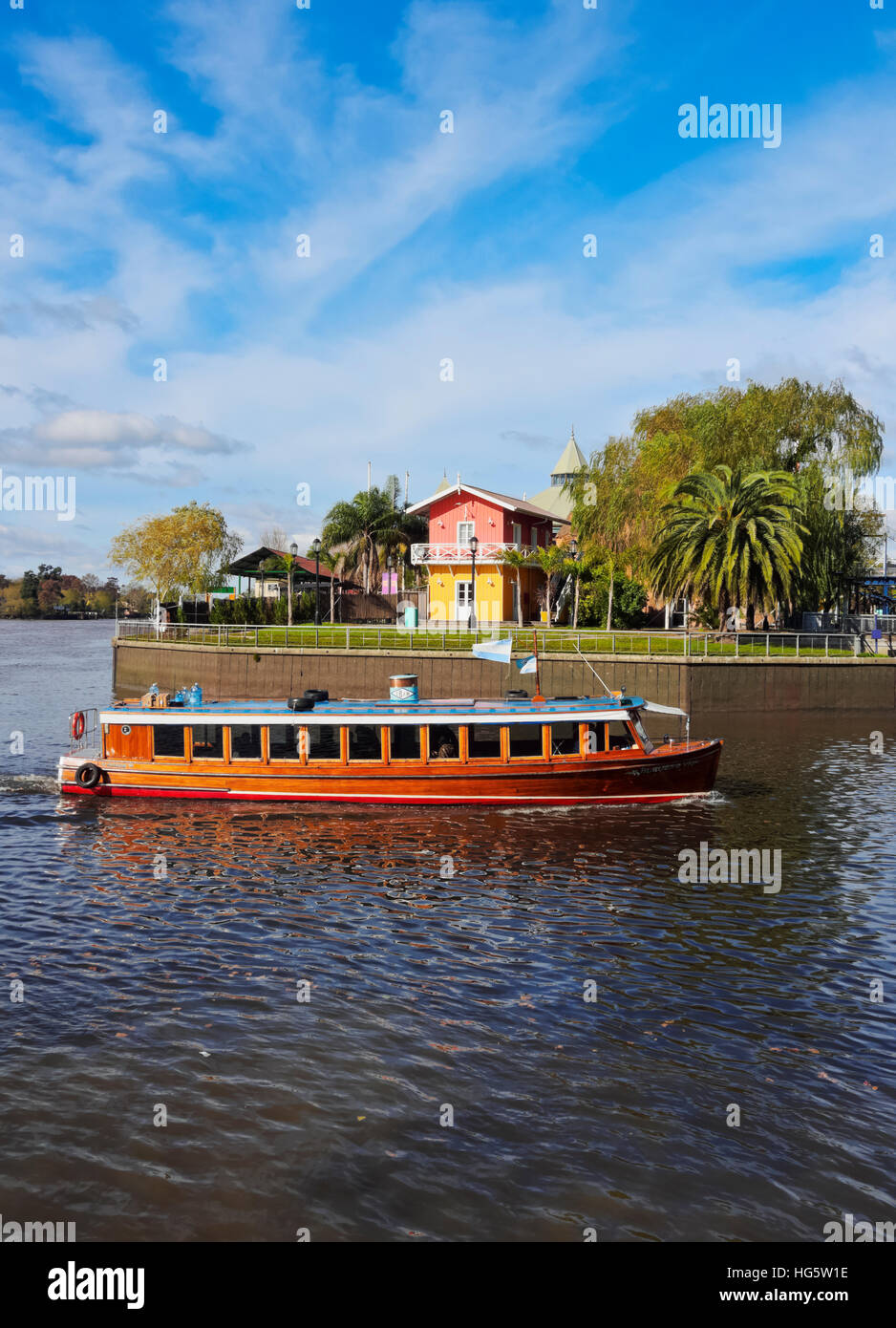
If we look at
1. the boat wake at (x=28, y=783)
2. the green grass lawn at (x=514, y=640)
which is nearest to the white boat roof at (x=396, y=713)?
the boat wake at (x=28, y=783)

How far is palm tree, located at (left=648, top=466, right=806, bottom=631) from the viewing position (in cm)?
4466

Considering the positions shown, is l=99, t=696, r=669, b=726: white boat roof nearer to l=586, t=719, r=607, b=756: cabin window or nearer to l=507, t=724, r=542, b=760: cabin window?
l=507, t=724, r=542, b=760: cabin window

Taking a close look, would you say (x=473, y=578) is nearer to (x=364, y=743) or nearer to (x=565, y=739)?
(x=364, y=743)

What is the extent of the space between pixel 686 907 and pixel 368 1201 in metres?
9.45

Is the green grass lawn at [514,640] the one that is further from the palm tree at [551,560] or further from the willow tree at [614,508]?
the palm tree at [551,560]

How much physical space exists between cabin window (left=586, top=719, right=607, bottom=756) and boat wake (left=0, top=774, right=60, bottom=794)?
1519 cm

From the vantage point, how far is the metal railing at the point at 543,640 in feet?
146

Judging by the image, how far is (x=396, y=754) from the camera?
24188 millimetres

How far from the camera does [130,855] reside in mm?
20078

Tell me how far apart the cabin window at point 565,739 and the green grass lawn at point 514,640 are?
18.0 metres

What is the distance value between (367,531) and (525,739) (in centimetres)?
5846

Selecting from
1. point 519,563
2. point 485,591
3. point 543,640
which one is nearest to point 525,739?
point 543,640

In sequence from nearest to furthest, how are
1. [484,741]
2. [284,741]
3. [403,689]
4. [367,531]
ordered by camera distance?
1. [484,741]
2. [284,741]
3. [403,689]
4. [367,531]

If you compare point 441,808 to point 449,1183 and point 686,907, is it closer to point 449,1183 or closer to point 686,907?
point 686,907
